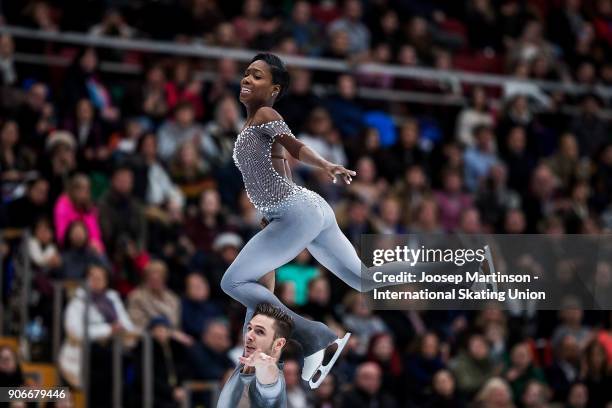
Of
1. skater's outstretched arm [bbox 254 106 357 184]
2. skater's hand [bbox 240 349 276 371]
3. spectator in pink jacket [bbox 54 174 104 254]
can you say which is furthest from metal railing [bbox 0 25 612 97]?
skater's hand [bbox 240 349 276 371]

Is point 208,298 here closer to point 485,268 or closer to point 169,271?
point 169,271

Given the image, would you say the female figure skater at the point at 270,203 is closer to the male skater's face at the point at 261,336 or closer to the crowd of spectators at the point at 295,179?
the male skater's face at the point at 261,336

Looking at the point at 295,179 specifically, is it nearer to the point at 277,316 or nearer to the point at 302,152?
the point at 277,316

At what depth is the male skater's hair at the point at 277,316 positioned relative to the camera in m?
8.18

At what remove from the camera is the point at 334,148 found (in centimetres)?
1595

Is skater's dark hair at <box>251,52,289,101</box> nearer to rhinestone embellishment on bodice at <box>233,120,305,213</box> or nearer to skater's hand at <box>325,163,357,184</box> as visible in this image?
rhinestone embellishment on bodice at <box>233,120,305,213</box>

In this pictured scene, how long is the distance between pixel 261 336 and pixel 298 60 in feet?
29.6

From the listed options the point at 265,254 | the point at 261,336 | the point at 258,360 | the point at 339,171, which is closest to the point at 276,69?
the point at 339,171

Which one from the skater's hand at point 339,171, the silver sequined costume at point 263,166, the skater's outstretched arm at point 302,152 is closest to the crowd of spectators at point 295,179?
the silver sequined costume at point 263,166

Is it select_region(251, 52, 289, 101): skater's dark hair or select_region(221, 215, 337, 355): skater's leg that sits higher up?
select_region(251, 52, 289, 101): skater's dark hair

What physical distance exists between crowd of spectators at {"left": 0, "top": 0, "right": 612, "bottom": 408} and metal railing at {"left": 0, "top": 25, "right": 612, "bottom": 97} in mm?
152

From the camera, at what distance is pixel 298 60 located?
16859 mm

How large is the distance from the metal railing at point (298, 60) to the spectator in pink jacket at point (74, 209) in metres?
2.33

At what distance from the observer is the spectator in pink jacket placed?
542 inches
